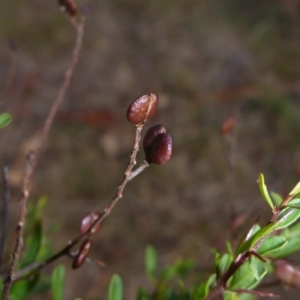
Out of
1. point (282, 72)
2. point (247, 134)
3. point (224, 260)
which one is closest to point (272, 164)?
Result: point (247, 134)

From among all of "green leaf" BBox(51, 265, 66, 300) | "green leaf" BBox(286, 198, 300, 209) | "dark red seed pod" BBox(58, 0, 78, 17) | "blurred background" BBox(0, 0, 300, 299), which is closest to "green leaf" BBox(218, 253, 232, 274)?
"green leaf" BBox(286, 198, 300, 209)

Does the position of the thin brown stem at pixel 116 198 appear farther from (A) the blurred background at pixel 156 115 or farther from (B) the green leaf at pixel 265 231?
(A) the blurred background at pixel 156 115

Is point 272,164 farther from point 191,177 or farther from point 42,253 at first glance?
point 42,253

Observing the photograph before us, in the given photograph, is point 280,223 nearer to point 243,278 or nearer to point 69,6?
point 243,278

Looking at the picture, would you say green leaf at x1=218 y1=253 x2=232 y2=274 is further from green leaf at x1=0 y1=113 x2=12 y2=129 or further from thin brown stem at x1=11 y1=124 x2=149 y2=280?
green leaf at x1=0 y1=113 x2=12 y2=129

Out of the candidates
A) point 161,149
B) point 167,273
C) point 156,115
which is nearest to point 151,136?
point 161,149

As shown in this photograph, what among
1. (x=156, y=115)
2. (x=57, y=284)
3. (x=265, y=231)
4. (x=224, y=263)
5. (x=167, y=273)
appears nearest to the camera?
(x=265, y=231)
